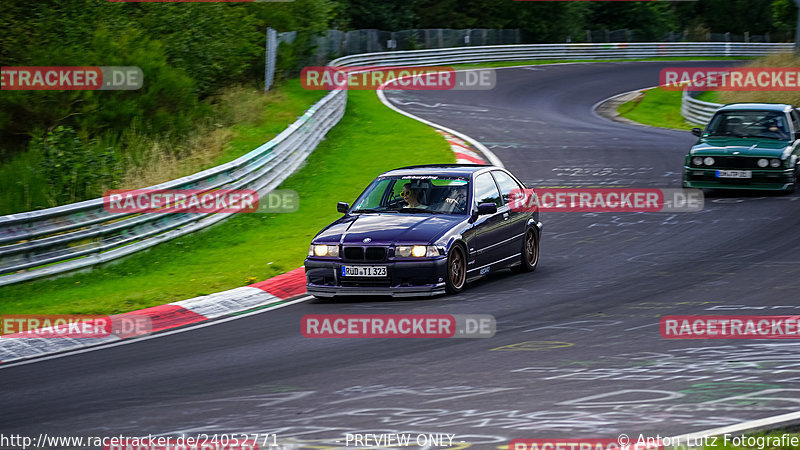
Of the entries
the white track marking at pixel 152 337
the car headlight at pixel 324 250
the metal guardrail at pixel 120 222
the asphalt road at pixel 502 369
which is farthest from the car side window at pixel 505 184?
the metal guardrail at pixel 120 222

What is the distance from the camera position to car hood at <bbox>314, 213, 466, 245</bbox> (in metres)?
11.5

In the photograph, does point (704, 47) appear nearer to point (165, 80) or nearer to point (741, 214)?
point (165, 80)

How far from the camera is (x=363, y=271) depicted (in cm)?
1144

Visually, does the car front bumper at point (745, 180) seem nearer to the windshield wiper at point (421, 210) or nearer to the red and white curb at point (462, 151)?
the red and white curb at point (462, 151)

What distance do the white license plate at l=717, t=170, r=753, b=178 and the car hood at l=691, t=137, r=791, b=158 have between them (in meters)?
0.30

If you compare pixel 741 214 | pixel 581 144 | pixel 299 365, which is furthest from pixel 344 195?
pixel 299 365

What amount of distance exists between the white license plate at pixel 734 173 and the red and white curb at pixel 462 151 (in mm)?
5149

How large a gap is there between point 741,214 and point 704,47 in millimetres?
49596

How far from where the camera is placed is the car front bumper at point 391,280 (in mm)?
11328

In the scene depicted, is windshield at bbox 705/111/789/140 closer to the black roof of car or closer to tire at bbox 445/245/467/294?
the black roof of car

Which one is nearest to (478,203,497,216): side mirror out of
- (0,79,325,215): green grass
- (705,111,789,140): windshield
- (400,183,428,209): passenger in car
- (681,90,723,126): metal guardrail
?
(400,183,428,209): passenger in car

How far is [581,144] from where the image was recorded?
1031 inches

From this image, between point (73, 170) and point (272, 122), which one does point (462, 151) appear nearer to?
point (272, 122)

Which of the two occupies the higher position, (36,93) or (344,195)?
(36,93)
